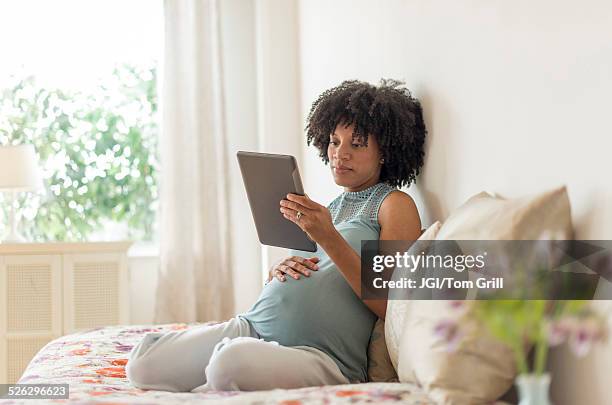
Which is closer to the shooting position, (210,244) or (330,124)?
(330,124)

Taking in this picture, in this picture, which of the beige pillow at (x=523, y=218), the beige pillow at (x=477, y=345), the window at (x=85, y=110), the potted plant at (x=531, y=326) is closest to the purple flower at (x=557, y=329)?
the potted plant at (x=531, y=326)

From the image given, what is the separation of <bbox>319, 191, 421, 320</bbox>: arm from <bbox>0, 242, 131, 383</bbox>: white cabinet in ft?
6.67

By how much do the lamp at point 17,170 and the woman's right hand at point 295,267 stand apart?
222 cm

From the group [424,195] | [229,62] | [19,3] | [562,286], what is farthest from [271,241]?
[19,3]

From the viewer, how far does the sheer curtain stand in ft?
13.7

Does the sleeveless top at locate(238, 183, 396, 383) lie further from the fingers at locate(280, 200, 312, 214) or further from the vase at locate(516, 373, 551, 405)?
the vase at locate(516, 373, 551, 405)

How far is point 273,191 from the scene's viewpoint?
6.84ft

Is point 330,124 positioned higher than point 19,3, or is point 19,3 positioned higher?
point 19,3

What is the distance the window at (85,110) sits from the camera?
4.36m

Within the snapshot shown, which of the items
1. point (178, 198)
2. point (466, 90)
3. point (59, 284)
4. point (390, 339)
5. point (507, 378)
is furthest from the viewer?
point (178, 198)

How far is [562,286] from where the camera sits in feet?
4.50

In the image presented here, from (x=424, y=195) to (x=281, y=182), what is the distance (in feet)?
1.42

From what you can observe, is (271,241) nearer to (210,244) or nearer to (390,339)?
(390,339)

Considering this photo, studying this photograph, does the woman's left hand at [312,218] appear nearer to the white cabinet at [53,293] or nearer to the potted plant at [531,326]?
the potted plant at [531,326]
